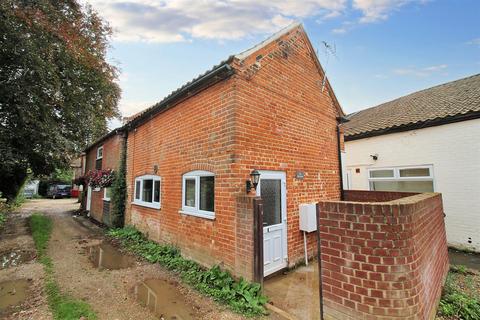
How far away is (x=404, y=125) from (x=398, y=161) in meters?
1.47

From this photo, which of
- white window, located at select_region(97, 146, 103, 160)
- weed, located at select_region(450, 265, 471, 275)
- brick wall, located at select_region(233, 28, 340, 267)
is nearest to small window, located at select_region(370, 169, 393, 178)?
brick wall, located at select_region(233, 28, 340, 267)

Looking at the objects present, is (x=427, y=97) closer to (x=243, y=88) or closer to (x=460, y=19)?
(x=460, y=19)

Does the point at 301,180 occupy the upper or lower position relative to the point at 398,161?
lower

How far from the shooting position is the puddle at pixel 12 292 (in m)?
4.33

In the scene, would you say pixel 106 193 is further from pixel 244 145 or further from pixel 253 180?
pixel 253 180

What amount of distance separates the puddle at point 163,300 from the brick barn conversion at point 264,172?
3.23 feet

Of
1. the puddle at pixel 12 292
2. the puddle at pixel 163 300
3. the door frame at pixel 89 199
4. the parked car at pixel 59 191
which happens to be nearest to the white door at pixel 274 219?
the puddle at pixel 163 300

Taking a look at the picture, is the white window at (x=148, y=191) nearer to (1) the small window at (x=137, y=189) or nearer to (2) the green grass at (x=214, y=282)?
(1) the small window at (x=137, y=189)

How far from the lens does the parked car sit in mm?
29297

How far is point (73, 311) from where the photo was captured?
3951mm

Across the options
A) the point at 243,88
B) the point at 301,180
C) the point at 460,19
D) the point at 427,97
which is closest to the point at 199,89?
the point at 243,88

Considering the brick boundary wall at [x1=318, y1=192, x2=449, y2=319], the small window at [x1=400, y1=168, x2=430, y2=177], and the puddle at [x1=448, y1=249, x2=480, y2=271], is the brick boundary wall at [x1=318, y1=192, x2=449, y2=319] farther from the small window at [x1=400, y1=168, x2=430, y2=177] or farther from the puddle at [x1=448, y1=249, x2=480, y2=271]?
the small window at [x1=400, y1=168, x2=430, y2=177]

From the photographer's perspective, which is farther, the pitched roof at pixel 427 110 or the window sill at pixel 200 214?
the pitched roof at pixel 427 110

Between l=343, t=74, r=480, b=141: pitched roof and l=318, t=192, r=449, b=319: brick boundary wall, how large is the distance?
7456 mm
